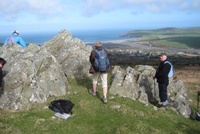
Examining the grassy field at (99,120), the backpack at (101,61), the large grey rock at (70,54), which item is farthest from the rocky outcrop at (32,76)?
the backpack at (101,61)

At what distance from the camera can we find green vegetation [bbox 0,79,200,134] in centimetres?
1780

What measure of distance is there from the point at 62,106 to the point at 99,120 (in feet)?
9.23

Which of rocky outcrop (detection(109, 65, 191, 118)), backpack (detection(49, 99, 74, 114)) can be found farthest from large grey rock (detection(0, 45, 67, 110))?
rocky outcrop (detection(109, 65, 191, 118))

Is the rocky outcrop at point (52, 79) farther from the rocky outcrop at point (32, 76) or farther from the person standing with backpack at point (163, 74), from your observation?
the person standing with backpack at point (163, 74)

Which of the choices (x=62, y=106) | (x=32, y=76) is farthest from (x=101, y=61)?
(x=32, y=76)

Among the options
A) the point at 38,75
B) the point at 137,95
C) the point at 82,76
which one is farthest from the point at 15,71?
the point at 137,95

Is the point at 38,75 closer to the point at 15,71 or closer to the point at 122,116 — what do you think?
the point at 15,71

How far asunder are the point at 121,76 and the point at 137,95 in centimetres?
232

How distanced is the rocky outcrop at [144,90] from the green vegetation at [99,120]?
1.67 metres

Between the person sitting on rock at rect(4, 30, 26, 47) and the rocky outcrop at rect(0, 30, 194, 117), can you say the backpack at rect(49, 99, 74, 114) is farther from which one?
the person sitting on rock at rect(4, 30, 26, 47)

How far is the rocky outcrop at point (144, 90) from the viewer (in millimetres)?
23812

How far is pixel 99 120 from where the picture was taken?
62.4 feet

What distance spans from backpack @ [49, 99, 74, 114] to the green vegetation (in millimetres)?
346

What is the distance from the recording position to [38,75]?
74.3ft
